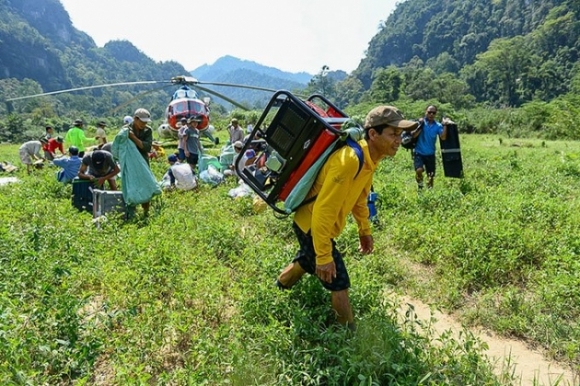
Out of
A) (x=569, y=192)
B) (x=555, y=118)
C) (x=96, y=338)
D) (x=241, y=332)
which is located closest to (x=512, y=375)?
(x=241, y=332)

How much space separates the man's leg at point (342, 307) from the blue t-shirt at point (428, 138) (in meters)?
5.07

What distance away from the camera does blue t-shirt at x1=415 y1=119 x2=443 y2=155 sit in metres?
7.48

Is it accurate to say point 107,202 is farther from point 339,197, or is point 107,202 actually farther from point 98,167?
point 339,197

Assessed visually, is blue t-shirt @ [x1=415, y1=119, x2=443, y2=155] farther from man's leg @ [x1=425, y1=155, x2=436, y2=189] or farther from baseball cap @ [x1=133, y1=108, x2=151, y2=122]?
baseball cap @ [x1=133, y1=108, x2=151, y2=122]

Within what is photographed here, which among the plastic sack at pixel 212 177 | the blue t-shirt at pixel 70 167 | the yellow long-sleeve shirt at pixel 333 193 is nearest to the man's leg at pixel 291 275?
the yellow long-sleeve shirt at pixel 333 193

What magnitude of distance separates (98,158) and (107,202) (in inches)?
43.5

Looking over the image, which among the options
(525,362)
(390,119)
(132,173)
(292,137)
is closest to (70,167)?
(132,173)

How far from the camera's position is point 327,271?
9.24ft

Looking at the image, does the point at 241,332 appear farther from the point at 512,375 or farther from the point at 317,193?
the point at 512,375

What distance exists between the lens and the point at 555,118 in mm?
25344

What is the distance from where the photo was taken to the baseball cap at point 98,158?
6.79 metres

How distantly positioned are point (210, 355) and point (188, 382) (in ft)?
0.72

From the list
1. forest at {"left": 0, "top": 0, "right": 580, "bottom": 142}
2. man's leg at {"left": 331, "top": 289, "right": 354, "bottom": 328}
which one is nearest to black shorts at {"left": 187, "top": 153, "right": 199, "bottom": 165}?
forest at {"left": 0, "top": 0, "right": 580, "bottom": 142}

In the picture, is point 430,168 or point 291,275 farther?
point 430,168
